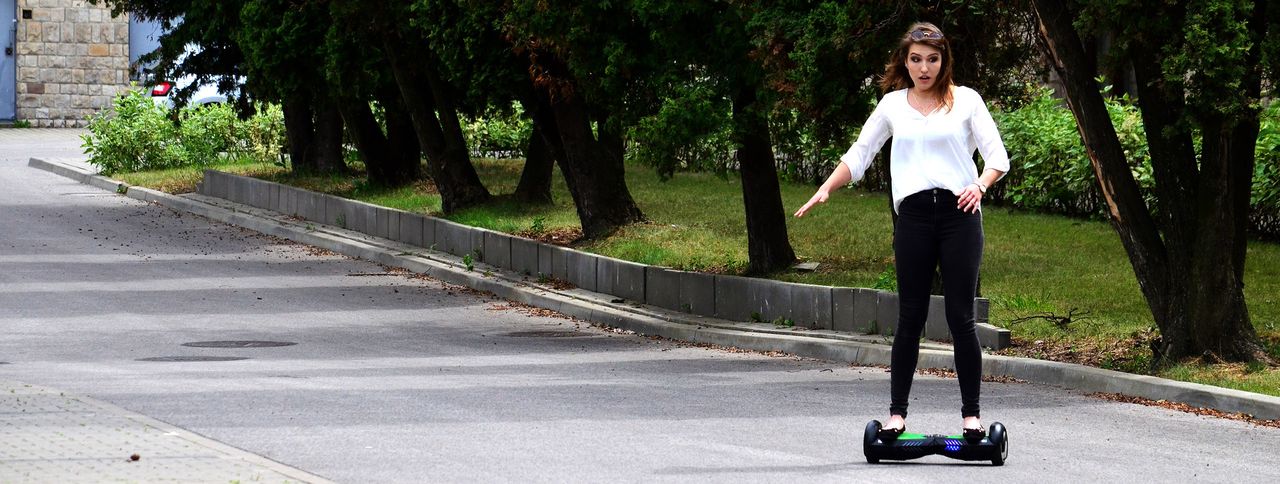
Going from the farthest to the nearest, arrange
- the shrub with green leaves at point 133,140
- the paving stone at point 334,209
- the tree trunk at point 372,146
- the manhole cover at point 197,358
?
the shrub with green leaves at point 133,140, the tree trunk at point 372,146, the paving stone at point 334,209, the manhole cover at point 197,358

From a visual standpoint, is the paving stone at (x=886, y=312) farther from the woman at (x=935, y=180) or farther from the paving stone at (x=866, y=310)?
the woman at (x=935, y=180)

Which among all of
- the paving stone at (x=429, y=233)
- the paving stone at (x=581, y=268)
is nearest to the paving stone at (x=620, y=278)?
the paving stone at (x=581, y=268)

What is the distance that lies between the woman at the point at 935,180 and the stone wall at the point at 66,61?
46412mm

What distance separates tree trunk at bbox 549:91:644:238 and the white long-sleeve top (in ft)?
40.7

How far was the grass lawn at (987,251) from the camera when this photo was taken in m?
12.5

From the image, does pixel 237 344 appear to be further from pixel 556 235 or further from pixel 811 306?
pixel 556 235

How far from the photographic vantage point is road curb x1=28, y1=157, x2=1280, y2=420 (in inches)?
419

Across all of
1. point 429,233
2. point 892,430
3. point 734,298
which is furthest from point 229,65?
point 892,430

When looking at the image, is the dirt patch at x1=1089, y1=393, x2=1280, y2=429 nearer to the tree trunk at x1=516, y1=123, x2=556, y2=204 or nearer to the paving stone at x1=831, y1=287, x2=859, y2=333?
the paving stone at x1=831, y1=287, x2=859, y2=333

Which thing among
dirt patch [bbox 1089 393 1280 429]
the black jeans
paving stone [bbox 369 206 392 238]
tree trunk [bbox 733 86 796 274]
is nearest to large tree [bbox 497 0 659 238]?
tree trunk [bbox 733 86 796 274]

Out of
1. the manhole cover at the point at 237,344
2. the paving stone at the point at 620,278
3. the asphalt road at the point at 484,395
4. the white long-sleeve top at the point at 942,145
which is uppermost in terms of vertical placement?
the white long-sleeve top at the point at 942,145

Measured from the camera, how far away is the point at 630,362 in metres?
13.1

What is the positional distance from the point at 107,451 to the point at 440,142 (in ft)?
52.6

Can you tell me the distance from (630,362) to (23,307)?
19.2 ft
